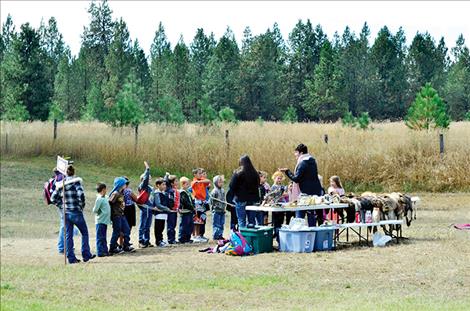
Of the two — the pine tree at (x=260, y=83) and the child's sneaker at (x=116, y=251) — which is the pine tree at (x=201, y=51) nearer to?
the pine tree at (x=260, y=83)

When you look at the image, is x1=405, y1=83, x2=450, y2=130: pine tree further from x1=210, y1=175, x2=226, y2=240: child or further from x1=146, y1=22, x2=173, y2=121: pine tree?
x1=146, y1=22, x2=173, y2=121: pine tree

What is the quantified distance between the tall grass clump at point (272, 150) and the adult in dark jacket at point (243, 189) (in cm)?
1281

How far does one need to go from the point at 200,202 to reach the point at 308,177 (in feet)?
7.87

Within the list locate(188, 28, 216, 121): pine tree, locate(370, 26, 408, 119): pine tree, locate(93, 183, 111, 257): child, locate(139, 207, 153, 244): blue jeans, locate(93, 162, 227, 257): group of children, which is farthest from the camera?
locate(370, 26, 408, 119): pine tree

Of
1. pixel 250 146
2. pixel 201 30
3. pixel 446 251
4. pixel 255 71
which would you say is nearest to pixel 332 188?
pixel 446 251

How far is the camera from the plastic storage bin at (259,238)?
14.6 m

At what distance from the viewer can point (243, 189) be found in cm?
1554

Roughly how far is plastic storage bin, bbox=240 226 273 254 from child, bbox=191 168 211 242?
6.12 ft

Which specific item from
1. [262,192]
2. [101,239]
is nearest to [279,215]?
[262,192]

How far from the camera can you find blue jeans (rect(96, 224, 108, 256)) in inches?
572

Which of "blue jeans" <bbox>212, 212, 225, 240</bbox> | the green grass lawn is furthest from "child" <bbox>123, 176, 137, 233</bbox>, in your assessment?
"blue jeans" <bbox>212, 212, 225, 240</bbox>

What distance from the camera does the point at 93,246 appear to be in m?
16.2

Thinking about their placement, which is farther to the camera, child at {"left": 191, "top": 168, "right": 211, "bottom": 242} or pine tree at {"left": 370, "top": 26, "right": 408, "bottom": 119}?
pine tree at {"left": 370, "top": 26, "right": 408, "bottom": 119}

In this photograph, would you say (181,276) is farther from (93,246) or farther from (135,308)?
(93,246)
